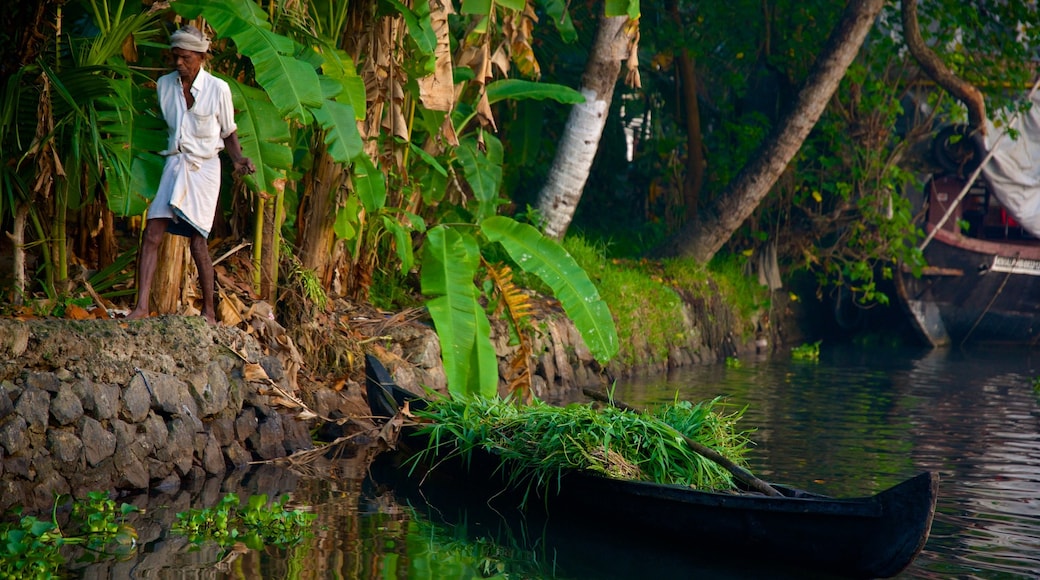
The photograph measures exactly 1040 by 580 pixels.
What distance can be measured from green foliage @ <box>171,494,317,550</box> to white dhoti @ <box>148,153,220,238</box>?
192 cm

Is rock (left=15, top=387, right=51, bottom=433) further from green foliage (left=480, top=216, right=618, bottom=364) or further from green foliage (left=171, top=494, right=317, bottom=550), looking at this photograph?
green foliage (left=480, top=216, right=618, bottom=364)

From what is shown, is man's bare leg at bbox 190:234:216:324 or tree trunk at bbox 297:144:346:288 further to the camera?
tree trunk at bbox 297:144:346:288

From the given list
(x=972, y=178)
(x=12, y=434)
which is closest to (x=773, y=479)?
(x=12, y=434)

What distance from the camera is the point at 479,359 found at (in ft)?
26.5

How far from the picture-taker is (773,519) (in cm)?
520

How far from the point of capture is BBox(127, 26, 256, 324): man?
6793mm

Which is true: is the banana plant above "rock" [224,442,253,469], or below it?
above

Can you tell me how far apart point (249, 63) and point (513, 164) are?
19.6ft

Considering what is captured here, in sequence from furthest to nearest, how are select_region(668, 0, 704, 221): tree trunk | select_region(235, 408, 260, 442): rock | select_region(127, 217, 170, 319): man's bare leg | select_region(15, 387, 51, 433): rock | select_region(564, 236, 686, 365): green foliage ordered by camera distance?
select_region(668, 0, 704, 221): tree trunk, select_region(564, 236, 686, 365): green foliage, select_region(235, 408, 260, 442): rock, select_region(127, 217, 170, 319): man's bare leg, select_region(15, 387, 51, 433): rock

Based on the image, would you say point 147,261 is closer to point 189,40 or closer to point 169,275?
point 169,275

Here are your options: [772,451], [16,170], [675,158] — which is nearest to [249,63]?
[16,170]

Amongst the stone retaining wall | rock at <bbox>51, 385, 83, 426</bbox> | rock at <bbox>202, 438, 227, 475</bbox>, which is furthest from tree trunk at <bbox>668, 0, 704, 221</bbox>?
rock at <bbox>51, 385, 83, 426</bbox>

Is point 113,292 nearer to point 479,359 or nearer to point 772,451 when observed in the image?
point 479,359

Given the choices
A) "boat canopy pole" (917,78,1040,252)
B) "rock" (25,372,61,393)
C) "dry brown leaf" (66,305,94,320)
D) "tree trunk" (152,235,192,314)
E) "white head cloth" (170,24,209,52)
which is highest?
"boat canopy pole" (917,78,1040,252)
